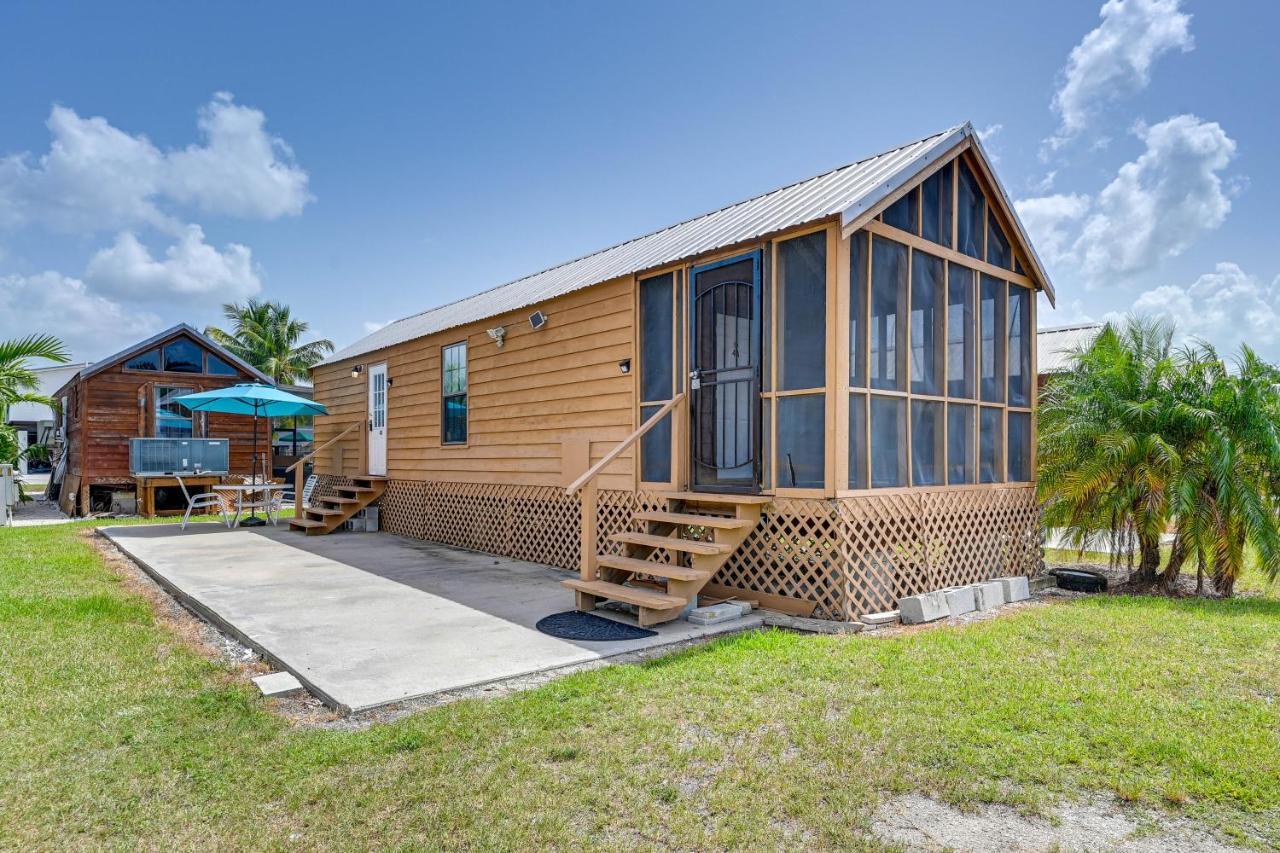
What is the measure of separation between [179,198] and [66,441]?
7.39 m

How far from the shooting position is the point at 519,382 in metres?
9.01

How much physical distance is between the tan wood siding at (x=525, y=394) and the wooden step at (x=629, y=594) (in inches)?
68.8

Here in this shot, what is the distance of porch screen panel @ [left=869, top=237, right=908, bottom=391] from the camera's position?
19.6ft

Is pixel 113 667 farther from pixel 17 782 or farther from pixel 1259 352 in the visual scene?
pixel 1259 352

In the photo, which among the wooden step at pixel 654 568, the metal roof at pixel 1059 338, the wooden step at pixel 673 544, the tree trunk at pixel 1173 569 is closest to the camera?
the wooden step at pixel 654 568

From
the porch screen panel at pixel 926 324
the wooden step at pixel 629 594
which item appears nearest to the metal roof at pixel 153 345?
the wooden step at pixel 629 594

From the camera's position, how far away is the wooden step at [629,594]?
5164 mm

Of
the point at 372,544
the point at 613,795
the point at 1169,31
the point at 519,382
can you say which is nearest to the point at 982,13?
the point at 1169,31

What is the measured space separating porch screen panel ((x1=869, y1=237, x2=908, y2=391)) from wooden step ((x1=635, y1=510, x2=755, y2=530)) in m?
1.67

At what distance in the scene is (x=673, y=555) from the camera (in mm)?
5824

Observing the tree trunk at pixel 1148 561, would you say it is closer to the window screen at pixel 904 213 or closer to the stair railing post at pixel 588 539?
the window screen at pixel 904 213

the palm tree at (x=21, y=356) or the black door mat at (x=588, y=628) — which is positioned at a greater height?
the palm tree at (x=21, y=356)

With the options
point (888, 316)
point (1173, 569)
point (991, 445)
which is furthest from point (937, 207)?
point (1173, 569)

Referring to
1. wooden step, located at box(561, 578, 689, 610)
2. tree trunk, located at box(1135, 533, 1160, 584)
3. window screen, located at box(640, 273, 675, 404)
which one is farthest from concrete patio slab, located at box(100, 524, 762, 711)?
tree trunk, located at box(1135, 533, 1160, 584)
